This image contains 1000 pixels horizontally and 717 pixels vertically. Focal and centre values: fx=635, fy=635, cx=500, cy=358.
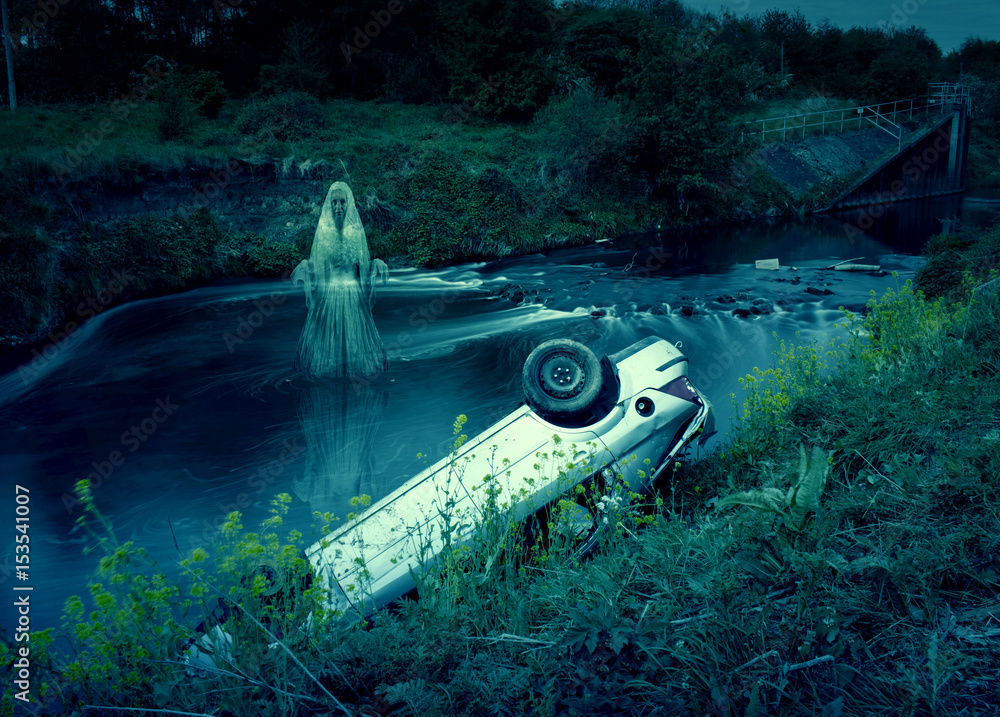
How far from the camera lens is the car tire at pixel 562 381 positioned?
5332mm

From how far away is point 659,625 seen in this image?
2.93 m

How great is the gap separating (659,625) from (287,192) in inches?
847

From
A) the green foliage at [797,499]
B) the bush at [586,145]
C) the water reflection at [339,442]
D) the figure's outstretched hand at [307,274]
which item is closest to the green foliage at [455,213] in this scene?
the bush at [586,145]

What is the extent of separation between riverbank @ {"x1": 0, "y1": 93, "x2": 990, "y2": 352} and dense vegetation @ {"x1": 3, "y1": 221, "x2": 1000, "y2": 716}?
39.6 feet

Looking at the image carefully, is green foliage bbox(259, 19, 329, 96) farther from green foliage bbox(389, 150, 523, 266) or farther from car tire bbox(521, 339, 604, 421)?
car tire bbox(521, 339, 604, 421)

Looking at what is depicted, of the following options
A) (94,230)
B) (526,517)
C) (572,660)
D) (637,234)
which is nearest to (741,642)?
(572,660)

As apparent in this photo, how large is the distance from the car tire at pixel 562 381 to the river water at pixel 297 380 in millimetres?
2106

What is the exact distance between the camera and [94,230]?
16.0 m

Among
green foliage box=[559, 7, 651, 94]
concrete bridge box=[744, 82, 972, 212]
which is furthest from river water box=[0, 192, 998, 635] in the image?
green foliage box=[559, 7, 651, 94]

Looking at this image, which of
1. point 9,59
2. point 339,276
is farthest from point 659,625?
point 9,59

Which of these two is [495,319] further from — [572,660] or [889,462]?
[572,660]

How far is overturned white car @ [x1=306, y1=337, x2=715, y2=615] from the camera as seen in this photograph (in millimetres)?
4277

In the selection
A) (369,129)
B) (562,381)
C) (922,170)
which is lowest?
(562,381)

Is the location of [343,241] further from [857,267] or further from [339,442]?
[857,267]
